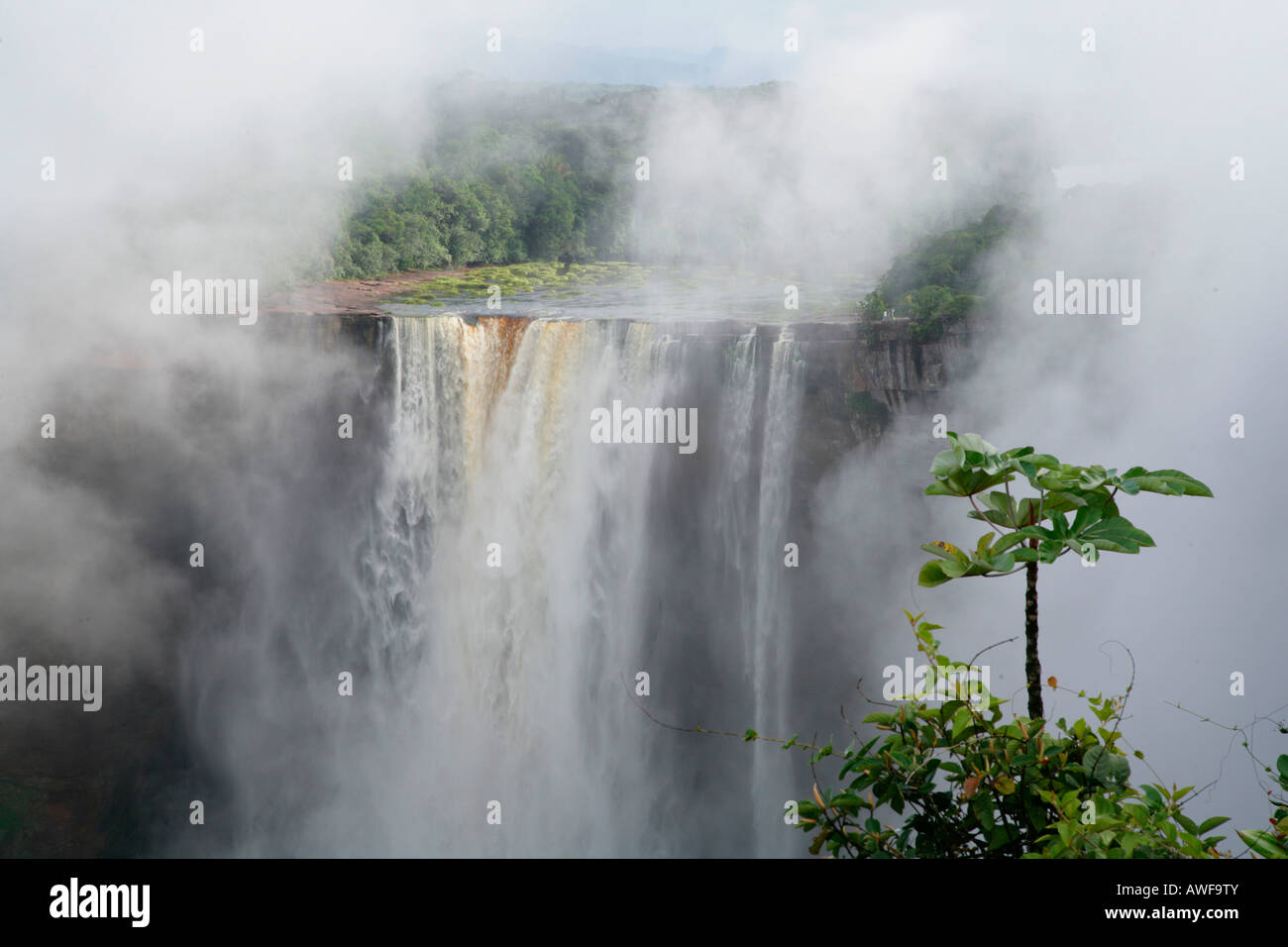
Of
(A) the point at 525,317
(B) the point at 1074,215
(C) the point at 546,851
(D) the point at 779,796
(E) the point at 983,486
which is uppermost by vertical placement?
(B) the point at 1074,215

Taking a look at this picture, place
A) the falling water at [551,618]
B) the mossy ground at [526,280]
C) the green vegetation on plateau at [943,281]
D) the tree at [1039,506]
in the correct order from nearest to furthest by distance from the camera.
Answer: the tree at [1039,506] → the green vegetation on plateau at [943,281] → the falling water at [551,618] → the mossy ground at [526,280]

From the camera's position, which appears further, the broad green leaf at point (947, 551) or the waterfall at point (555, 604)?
the waterfall at point (555, 604)

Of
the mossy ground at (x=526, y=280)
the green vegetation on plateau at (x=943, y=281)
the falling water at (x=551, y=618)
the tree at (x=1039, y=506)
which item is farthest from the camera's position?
the mossy ground at (x=526, y=280)

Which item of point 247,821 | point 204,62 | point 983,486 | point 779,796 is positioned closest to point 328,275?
point 204,62

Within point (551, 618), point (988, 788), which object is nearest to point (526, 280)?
point (551, 618)

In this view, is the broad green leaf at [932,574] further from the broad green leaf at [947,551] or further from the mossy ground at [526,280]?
the mossy ground at [526,280]

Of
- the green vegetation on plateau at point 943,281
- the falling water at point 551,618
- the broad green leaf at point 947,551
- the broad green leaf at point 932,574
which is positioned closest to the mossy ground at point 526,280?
the falling water at point 551,618

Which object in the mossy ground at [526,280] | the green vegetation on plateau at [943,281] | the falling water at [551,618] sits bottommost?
the falling water at [551,618]

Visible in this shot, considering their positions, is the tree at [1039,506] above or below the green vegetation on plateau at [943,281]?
below
